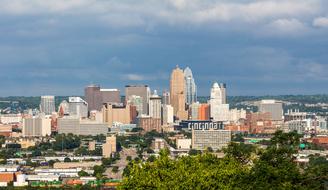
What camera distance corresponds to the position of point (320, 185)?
27000 millimetres

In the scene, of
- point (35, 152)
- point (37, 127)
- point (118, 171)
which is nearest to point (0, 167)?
point (118, 171)

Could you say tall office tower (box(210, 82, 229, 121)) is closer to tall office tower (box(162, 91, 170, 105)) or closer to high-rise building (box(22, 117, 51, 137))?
tall office tower (box(162, 91, 170, 105))

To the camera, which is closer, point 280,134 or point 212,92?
point 280,134

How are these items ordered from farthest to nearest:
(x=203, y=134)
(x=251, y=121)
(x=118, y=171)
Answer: (x=251, y=121)
(x=203, y=134)
(x=118, y=171)

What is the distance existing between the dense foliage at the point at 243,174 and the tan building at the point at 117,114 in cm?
13421

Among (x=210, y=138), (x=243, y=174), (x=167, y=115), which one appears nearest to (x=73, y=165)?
(x=210, y=138)

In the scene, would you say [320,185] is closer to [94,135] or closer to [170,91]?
[94,135]

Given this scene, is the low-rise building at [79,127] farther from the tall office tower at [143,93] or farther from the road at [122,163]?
the tall office tower at [143,93]

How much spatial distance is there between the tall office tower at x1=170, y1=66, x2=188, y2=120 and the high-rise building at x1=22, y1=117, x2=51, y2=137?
131 feet

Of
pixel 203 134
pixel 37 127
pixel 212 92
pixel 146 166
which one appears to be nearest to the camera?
pixel 146 166

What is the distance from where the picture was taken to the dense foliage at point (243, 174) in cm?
2658

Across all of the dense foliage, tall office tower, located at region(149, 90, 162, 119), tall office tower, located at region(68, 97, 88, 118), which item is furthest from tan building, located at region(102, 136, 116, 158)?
the dense foliage

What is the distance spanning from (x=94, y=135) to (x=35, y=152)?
34.1 meters

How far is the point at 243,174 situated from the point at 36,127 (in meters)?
114
